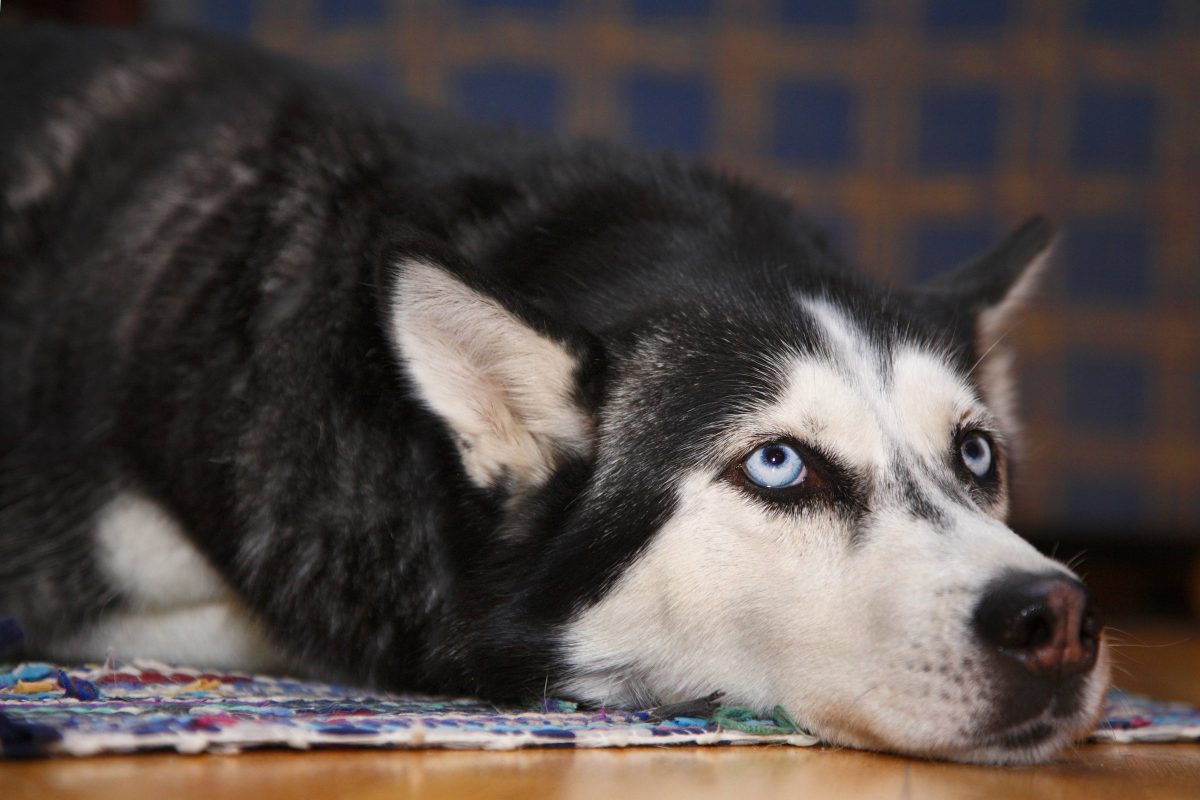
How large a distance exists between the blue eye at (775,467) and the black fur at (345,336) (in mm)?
72

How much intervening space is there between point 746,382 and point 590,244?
0.43m

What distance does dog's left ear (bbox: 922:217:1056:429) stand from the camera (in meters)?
2.29

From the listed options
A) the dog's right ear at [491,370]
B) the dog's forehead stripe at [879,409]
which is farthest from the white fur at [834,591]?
the dog's right ear at [491,370]

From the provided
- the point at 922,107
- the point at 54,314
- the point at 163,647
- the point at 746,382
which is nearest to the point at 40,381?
the point at 54,314

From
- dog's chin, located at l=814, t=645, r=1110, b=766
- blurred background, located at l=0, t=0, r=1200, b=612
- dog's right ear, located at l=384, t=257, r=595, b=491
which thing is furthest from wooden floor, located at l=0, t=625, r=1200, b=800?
blurred background, located at l=0, t=0, r=1200, b=612

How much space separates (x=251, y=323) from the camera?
212 cm

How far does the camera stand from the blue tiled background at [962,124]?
15.7ft

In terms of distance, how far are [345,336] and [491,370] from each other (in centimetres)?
32

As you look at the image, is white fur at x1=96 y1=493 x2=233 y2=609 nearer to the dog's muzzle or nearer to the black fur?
the black fur

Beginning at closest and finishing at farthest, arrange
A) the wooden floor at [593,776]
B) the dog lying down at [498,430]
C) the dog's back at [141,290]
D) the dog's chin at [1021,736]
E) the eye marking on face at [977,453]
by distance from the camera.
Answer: the wooden floor at [593,776], the dog's chin at [1021,736], the dog lying down at [498,430], the eye marking on face at [977,453], the dog's back at [141,290]

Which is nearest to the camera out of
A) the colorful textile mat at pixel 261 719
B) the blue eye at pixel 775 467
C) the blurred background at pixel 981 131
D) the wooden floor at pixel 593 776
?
the wooden floor at pixel 593 776

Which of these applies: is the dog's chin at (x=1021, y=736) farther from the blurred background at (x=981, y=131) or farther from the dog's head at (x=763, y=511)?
the blurred background at (x=981, y=131)

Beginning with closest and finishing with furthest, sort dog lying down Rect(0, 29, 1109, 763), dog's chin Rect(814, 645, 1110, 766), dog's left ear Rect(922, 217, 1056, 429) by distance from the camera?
dog's chin Rect(814, 645, 1110, 766) < dog lying down Rect(0, 29, 1109, 763) < dog's left ear Rect(922, 217, 1056, 429)

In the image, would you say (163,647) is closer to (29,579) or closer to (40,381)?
(29,579)
